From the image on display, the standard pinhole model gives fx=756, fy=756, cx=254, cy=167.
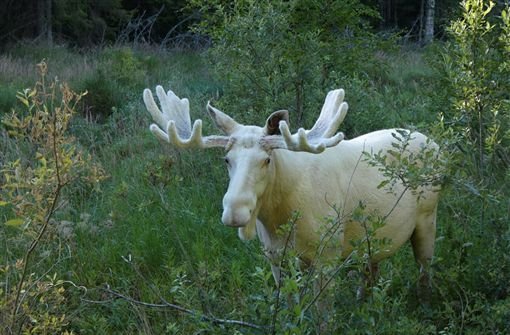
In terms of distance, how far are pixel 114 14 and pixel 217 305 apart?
76.3ft

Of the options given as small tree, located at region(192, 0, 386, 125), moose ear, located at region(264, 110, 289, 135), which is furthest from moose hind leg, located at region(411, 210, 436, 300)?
small tree, located at region(192, 0, 386, 125)

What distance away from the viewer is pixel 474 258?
4.84 meters

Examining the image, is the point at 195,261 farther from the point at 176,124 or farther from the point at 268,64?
the point at 268,64

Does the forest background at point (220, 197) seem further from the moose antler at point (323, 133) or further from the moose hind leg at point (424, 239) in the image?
the moose antler at point (323, 133)

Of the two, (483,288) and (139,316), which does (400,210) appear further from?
(139,316)

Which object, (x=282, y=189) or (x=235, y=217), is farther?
(x=282, y=189)

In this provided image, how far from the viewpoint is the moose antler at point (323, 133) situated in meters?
3.95

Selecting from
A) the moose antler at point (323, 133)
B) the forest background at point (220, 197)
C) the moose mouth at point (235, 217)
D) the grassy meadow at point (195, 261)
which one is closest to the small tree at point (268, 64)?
the forest background at point (220, 197)

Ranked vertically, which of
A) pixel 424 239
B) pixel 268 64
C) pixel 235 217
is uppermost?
pixel 235 217

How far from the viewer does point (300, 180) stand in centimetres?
438

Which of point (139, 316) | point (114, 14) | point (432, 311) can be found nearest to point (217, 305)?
point (139, 316)

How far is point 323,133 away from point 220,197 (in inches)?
109

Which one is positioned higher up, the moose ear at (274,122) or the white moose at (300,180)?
the moose ear at (274,122)

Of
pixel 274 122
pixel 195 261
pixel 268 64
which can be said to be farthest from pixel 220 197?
pixel 274 122
